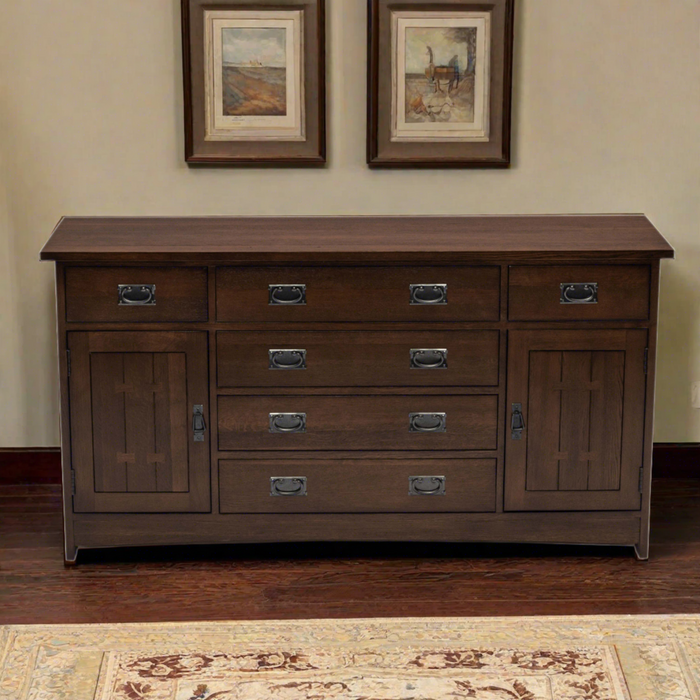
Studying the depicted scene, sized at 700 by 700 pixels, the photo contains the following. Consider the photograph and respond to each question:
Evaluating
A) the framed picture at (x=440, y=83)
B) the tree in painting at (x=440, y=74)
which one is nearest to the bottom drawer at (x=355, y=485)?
the framed picture at (x=440, y=83)

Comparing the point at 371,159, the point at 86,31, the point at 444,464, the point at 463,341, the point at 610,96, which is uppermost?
the point at 86,31

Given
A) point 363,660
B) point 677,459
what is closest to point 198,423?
point 363,660

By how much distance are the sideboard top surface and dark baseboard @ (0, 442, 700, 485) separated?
1.00 meters

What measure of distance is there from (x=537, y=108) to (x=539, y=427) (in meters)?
1.22

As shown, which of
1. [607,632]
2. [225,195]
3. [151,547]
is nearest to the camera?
[607,632]

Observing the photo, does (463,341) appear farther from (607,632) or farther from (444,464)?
(607,632)

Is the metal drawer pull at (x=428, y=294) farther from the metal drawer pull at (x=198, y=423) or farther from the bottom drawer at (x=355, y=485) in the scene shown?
the metal drawer pull at (x=198, y=423)

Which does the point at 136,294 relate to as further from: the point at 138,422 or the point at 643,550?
the point at 643,550

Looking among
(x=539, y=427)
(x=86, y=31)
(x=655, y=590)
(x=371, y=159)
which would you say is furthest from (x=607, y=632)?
(x=86, y=31)

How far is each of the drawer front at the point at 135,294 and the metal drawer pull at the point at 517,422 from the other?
1.05 m

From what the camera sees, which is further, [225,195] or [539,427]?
[225,195]

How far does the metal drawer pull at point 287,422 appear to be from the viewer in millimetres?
3182

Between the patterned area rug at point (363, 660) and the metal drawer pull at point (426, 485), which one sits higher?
the metal drawer pull at point (426, 485)

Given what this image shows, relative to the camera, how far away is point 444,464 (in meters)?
3.22
